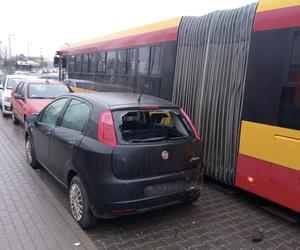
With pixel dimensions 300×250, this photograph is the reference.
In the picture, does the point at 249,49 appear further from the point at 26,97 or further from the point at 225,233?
the point at 26,97

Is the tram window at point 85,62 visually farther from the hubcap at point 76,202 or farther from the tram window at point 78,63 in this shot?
the hubcap at point 76,202

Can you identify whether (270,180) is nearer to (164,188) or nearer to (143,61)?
(164,188)

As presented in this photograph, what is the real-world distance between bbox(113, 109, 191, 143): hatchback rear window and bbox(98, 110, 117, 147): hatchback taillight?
0.06m

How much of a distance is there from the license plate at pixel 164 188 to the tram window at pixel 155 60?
136 inches

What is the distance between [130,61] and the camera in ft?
27.8

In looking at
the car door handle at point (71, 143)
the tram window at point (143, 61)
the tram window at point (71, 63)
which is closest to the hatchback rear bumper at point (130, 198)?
the car door handle at point (71, 143)

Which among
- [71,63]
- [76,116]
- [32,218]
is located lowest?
[32,218]

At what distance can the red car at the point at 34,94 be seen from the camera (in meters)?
9.78

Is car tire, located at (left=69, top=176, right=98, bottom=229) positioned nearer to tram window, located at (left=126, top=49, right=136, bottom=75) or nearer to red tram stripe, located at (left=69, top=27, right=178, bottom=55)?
red tram stripe, located at (left=69, top=27, right=178, bottom=55)

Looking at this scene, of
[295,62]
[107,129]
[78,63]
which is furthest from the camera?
[78,63]

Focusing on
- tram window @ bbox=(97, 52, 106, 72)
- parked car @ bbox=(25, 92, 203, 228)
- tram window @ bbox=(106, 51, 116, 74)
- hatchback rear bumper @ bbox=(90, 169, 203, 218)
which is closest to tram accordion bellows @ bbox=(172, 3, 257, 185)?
parked car @ bbox=(25, 92, 203, 228)

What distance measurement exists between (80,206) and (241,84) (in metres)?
2.97

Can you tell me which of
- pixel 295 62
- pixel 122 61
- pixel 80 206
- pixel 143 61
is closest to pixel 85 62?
pixel 122 61

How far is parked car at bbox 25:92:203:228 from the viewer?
3.95 metres
